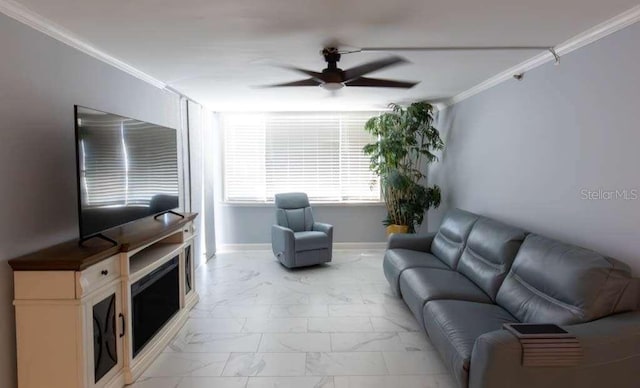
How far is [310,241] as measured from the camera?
195 inches

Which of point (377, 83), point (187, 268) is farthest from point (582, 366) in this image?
point (187, 268)

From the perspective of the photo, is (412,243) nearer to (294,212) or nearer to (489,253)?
(489,253)

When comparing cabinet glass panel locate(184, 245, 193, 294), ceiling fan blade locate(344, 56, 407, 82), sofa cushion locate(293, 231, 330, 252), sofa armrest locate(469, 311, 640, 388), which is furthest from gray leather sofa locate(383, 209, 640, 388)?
cabinet glass panel locate(184, 245, 193, 294)

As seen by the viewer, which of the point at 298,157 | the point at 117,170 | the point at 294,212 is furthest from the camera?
the point at 298,157

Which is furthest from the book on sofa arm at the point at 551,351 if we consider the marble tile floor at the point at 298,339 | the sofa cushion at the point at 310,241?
the sofa cushion at the point at 310,241

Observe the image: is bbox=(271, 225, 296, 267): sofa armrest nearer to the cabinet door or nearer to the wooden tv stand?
the wooden tv stand

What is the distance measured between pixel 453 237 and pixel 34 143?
11.6 ft

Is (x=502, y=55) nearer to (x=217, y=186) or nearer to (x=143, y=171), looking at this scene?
(x=143, y=171)

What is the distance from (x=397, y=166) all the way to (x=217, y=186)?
290 cm

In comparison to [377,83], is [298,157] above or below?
below

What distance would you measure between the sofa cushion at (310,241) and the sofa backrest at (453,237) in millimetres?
1506

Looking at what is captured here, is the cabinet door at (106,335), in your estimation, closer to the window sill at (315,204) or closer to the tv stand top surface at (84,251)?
the tv stand top surface at (84,251)

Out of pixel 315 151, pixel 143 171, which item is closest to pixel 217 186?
pixel 315 151

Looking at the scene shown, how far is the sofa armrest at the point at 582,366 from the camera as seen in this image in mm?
1789
